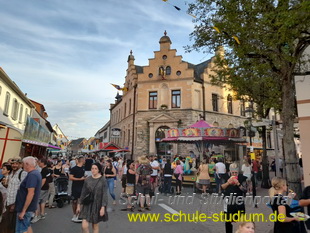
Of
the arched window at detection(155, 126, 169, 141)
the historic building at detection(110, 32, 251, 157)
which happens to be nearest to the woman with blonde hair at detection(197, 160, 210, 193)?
the historic building at detection(110, 32, 251, 157)

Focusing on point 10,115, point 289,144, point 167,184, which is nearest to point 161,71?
point 10,115

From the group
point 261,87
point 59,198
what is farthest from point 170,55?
point 59,198

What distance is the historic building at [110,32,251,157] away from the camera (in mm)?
24656

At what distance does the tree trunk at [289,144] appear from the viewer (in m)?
6.86

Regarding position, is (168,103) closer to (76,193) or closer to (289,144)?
(289,144)

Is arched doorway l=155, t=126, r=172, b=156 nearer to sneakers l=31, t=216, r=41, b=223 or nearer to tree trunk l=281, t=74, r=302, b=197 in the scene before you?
tree trunk l=281, t=74, r=302, b=197

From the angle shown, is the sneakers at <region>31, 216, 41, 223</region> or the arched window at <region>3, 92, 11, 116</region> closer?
the sneakers at <region>31, 216, 41, 223</region>

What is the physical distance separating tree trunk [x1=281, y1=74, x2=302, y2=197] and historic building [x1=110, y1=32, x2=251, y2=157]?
16376 millimetres

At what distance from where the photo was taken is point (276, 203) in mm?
3676

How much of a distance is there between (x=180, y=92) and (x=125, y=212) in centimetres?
1923

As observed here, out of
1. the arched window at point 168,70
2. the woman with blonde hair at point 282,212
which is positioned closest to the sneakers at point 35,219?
the woman with blonde hair at point 282,212

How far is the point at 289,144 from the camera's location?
7078mm

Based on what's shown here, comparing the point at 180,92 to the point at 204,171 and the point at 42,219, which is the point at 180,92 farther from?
the point at 42,219

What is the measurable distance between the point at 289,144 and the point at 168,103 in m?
18.6
